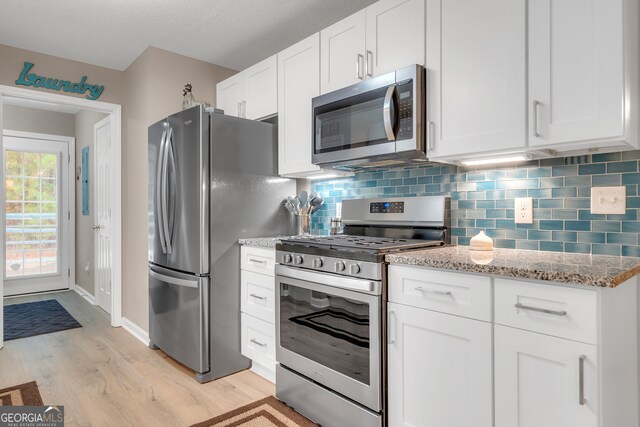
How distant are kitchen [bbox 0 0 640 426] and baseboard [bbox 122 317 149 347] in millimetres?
1087

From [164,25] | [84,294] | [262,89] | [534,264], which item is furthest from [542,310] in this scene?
[84,294]

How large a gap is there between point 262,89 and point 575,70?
2047mm

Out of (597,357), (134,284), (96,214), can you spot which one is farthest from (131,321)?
(597,357)

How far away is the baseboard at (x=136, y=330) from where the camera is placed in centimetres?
322

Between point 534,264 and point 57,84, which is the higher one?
point 57,84

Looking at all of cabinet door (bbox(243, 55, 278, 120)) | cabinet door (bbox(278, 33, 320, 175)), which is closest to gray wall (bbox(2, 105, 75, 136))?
cabinet door (bbox(243, 55, 278, 120))

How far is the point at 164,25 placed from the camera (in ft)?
9.30

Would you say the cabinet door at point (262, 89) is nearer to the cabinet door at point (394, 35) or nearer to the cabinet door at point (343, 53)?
the cabinet door at point (343, 53)

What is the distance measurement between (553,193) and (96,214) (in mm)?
4516

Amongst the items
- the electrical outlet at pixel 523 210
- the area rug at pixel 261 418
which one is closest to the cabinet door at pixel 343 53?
the electrical outlet at pixel 523 210

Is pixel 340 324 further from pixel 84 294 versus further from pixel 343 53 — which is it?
pixel 84 294

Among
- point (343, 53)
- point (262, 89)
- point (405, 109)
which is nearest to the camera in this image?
point (405, 109)

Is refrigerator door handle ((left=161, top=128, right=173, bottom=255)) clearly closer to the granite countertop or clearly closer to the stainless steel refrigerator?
the stainless steel refrigerator

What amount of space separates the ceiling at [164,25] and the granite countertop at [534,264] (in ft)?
6.01
